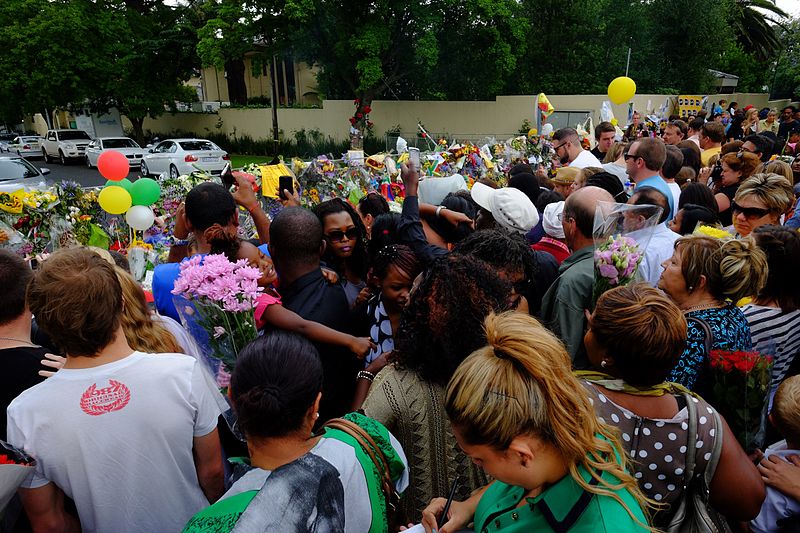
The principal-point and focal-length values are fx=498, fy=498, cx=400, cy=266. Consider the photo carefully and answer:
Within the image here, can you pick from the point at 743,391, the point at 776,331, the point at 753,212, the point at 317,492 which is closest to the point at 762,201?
the point at 753,212

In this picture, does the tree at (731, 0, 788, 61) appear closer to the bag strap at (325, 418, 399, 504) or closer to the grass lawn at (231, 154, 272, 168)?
the grass lawn at (231, 154, 272, 168)

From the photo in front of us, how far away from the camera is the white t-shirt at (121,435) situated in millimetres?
1594

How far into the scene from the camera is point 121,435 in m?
1.64

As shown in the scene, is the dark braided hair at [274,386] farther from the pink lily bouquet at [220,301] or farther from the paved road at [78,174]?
the paved road at [78,174]

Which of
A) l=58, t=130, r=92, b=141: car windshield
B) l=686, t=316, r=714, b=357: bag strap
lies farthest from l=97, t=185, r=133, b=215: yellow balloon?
l=58, t=130, r=92, b=141: car windshield

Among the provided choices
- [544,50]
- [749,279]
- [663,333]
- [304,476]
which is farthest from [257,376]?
[544,50]

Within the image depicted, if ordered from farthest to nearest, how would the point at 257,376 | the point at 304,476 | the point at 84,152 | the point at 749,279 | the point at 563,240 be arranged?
1. the point at 84,152
2. the point at 563,240
3. the point at 749,279
4. the point at 257,376
5. the point at 304,476

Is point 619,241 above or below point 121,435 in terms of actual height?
above

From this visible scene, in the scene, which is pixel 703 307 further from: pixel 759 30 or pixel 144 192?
pixel 759 30

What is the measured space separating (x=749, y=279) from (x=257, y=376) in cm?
220

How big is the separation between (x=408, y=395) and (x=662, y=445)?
0.84m

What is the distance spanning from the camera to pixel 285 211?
268cm

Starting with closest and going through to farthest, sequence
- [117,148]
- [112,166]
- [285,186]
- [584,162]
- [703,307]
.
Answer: [703,307], [112,166], [285,186], [584,162], [117,148]

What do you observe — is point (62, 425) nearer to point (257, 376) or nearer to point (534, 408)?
point (257, 376)
